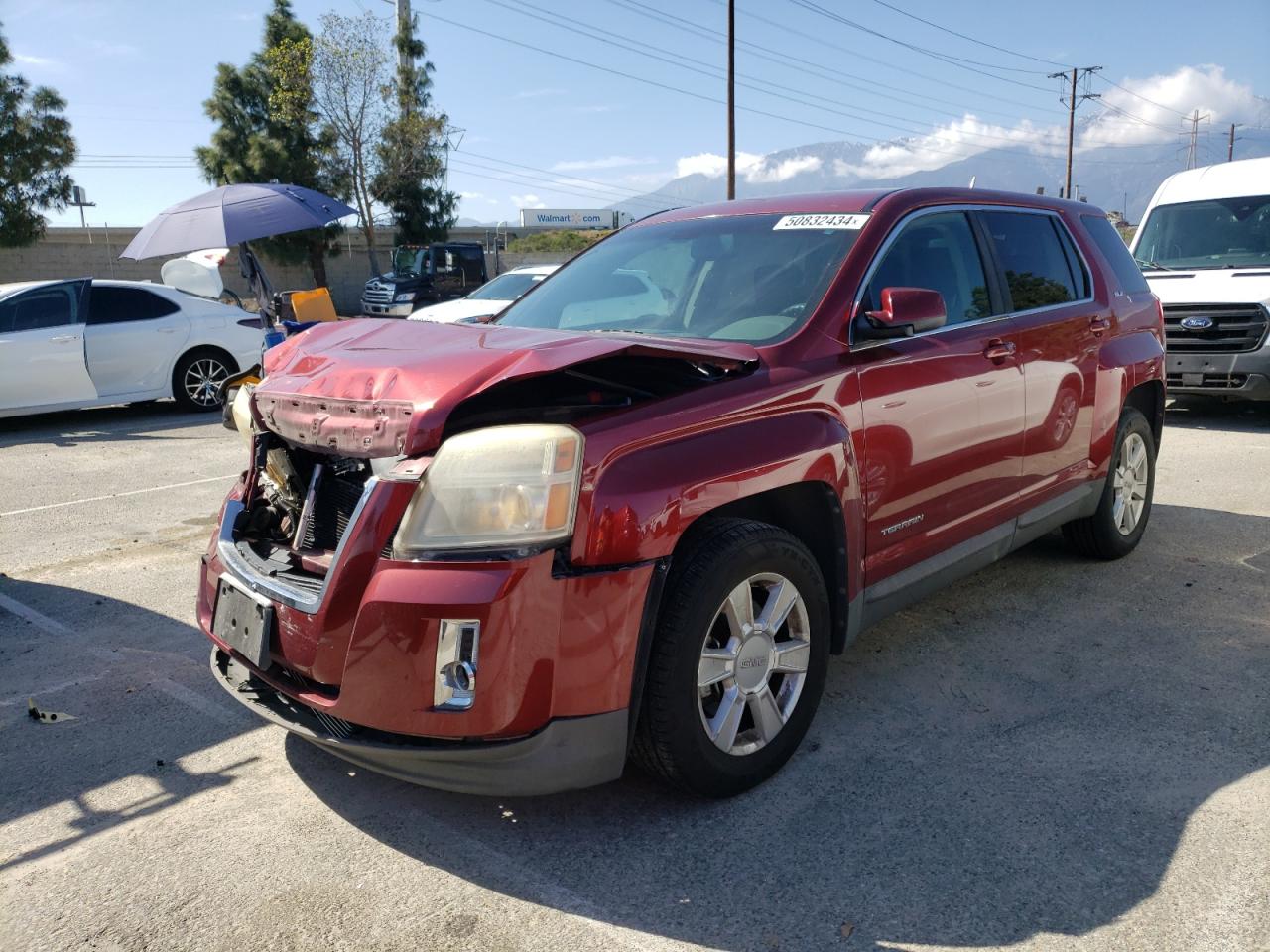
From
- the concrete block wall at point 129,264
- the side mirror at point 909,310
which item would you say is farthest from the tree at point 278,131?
the side mirror at point 909,310

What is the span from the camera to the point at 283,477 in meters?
3.32

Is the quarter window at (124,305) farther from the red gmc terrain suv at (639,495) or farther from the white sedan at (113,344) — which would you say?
the red gmc terrain suv at (639,495)

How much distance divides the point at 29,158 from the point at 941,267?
30511mm

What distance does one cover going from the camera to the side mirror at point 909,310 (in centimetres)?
341

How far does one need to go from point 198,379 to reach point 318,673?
987cm

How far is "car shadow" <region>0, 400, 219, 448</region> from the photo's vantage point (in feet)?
32.9

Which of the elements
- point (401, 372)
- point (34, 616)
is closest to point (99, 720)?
point (34, 616)

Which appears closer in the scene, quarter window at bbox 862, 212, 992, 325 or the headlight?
the headlight

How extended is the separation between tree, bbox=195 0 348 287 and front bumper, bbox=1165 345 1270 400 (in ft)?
98.2

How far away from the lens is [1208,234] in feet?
34.9

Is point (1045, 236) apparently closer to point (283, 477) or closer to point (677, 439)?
point (677, 439)

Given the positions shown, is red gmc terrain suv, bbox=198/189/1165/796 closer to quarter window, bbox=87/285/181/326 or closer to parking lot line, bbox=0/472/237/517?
parking lot line, bbox=0/472/237/517

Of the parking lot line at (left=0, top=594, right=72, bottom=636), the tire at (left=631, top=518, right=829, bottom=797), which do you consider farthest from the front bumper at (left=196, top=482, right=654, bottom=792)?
the parking lot line at (left=0, top=594, right=72, bottom=636)

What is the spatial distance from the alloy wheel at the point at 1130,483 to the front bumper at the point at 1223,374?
463 cm
